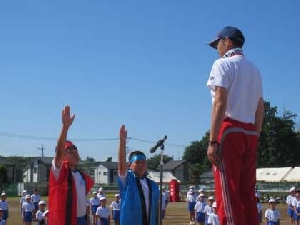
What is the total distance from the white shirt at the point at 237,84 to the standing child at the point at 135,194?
1.58 meters

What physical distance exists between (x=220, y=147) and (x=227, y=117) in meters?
0.30

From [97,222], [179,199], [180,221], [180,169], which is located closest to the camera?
[97,222]

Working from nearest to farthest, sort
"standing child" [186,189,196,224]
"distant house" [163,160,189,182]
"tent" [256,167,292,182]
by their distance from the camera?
"standing child" [186,189,196,224], "tent" [256,167,292,182], "distant house" [163,160,189,182]

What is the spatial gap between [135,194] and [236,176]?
1807 millimetres

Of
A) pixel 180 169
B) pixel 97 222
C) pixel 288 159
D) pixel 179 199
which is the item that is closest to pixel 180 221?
pixel 97 222

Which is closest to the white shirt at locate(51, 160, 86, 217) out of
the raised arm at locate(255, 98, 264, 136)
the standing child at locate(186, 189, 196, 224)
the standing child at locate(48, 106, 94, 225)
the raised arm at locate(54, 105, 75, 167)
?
the standing child at locate(48, 106, 94, 225)

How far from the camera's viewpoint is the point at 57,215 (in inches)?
247

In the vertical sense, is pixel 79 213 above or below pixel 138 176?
below

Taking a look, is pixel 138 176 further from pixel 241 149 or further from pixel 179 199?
pixel 179 199

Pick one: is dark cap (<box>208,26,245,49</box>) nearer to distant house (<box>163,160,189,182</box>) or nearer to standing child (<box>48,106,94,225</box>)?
standing child (<box>48,106,94,225</box>)

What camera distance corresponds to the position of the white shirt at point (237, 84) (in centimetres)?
445

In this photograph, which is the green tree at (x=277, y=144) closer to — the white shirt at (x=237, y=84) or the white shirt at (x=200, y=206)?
the white shirt at (x=200, y=206)

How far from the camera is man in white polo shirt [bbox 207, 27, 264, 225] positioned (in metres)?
4.27

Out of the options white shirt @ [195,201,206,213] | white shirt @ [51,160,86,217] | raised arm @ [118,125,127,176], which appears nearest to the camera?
raised arm @ [118,125,127,176]
